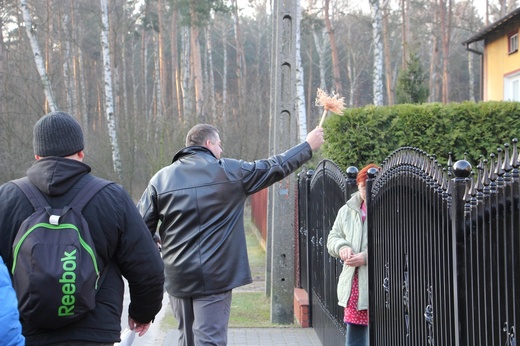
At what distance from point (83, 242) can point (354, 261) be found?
3125mm

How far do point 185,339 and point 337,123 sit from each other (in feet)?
21.1

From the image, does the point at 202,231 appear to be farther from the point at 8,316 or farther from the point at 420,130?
the point at 420,130

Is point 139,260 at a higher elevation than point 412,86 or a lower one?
lower

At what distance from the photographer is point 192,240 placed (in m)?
6.12

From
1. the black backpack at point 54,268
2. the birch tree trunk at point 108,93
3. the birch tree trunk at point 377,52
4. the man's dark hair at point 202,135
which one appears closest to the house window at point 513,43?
the birch tree trunk at point 377,52

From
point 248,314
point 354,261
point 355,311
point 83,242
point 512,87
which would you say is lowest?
point 248,314

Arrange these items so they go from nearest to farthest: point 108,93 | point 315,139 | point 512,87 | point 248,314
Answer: point 315,139, point 248,314, point 512,87, point 108,93

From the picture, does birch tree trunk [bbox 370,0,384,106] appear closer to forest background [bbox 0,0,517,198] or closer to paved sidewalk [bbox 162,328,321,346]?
forest background [bbox 0,0,517,198]

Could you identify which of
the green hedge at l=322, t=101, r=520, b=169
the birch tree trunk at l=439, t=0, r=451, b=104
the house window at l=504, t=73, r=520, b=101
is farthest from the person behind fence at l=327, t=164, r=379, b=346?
the birch tree trunk at l=439, t=0, r=451, b=104

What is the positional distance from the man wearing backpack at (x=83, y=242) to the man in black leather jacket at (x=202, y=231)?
6.58ft

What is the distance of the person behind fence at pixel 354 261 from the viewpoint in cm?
647

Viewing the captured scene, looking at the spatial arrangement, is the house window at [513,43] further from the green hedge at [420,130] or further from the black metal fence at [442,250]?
the black metal fence at [442,250]

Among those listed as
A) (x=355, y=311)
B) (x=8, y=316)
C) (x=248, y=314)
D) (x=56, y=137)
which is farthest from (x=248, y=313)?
(x=8, y=316)

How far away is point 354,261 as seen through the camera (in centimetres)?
639
